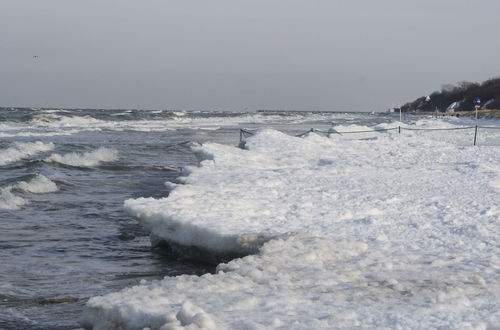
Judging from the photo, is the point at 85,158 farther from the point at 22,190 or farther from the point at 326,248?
the point at 326,248

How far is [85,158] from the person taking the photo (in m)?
22.9

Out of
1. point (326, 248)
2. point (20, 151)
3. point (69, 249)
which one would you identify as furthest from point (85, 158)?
point (326, 248)

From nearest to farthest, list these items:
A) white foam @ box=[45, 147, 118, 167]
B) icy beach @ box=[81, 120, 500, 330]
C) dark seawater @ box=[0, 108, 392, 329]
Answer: icy beach @ box=[81, 120, 500, 330], dark seawater @ box=[0, 108, 392, 329], white foam @ box=[45, 147, 118, 167]

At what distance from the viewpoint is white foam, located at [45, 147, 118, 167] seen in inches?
858

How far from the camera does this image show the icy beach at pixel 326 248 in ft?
14.3

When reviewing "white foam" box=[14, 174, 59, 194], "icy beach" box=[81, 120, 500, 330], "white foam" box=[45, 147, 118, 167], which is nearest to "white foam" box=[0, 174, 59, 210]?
"white foam" box=[14, 174, 59, 194]

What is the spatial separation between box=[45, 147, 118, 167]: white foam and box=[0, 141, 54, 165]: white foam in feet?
6.35

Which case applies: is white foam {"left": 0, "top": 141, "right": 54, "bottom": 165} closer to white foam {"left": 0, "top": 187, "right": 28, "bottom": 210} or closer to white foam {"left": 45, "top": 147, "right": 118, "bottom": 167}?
white foam {"left": 45, "top": 147, "right": 118, "bottom": 167}

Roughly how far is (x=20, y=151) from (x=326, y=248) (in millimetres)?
21818

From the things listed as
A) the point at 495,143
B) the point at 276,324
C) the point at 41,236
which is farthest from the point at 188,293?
the point at 495,143

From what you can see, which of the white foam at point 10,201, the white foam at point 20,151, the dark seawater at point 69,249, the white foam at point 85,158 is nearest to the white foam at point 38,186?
the dark seawater at point 69,249

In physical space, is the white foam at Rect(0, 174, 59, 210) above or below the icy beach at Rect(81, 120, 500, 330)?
below

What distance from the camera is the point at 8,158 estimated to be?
23531mm

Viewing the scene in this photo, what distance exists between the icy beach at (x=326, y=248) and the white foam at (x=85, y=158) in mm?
9634
